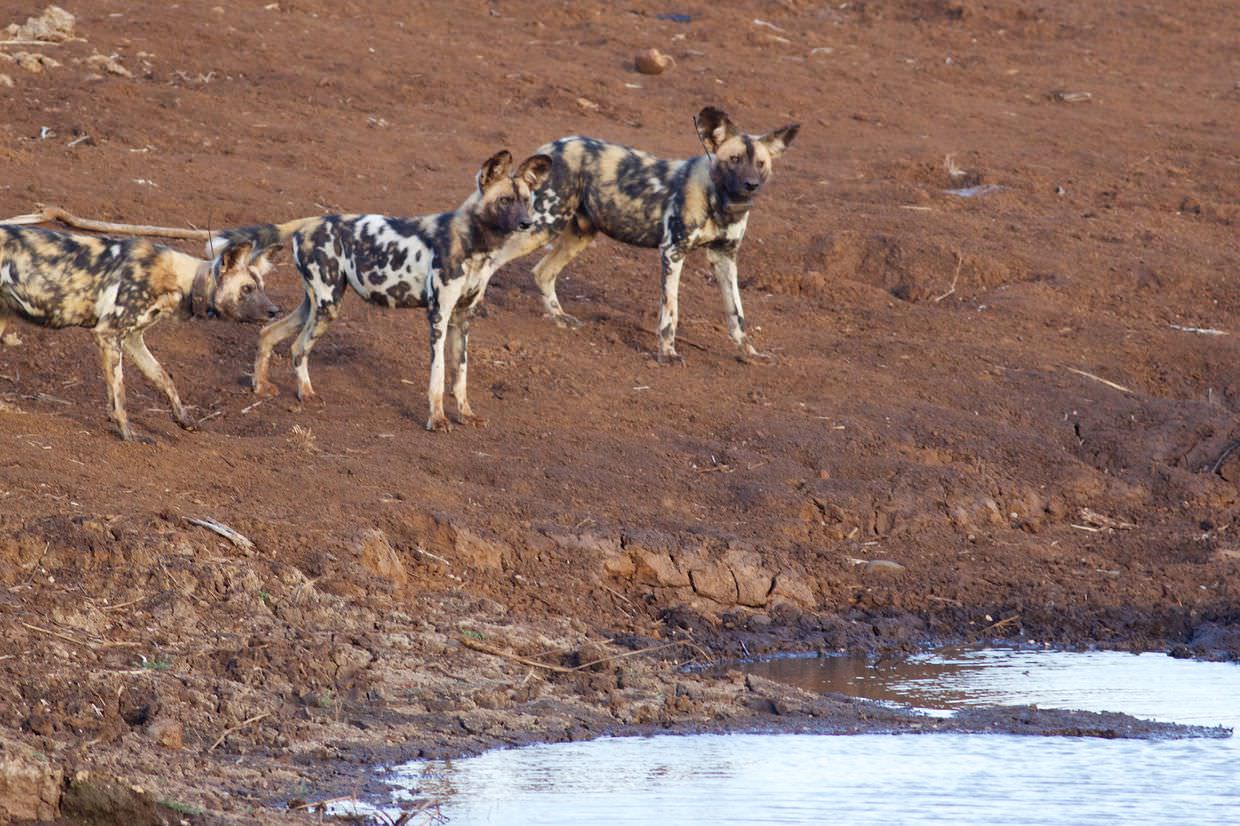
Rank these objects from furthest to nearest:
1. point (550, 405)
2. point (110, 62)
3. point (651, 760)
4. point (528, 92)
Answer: point (528, 92), point (110, 62), point (550, 405), point (651, 760)

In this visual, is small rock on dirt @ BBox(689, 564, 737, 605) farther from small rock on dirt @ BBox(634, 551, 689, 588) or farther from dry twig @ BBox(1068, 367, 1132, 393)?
dry twig @ BBox(1068, 367, 1132, 393)

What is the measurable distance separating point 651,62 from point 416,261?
8.91 m

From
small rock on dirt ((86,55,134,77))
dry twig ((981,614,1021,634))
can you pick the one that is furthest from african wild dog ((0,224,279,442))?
small rock on dirt ((86,55,134,77))

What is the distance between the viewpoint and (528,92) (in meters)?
16.8

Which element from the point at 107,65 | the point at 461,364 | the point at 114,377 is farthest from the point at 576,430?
the point at 107,65

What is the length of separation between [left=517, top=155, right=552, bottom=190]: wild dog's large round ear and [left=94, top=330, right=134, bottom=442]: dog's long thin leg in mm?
2225

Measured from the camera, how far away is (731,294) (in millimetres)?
10992

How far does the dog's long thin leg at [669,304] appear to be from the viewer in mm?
10852

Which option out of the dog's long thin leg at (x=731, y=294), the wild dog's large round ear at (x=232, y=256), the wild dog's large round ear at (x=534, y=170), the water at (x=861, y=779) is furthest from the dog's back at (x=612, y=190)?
the water at (x=861, y=779)

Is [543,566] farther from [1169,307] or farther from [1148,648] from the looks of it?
[1169,307]

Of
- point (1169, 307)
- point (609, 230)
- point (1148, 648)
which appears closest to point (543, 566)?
point (1148, 648)

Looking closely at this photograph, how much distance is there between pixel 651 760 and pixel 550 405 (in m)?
4.05

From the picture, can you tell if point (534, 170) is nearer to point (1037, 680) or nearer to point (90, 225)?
point (90, 225)

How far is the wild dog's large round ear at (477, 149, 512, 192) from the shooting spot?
30.1 ft
